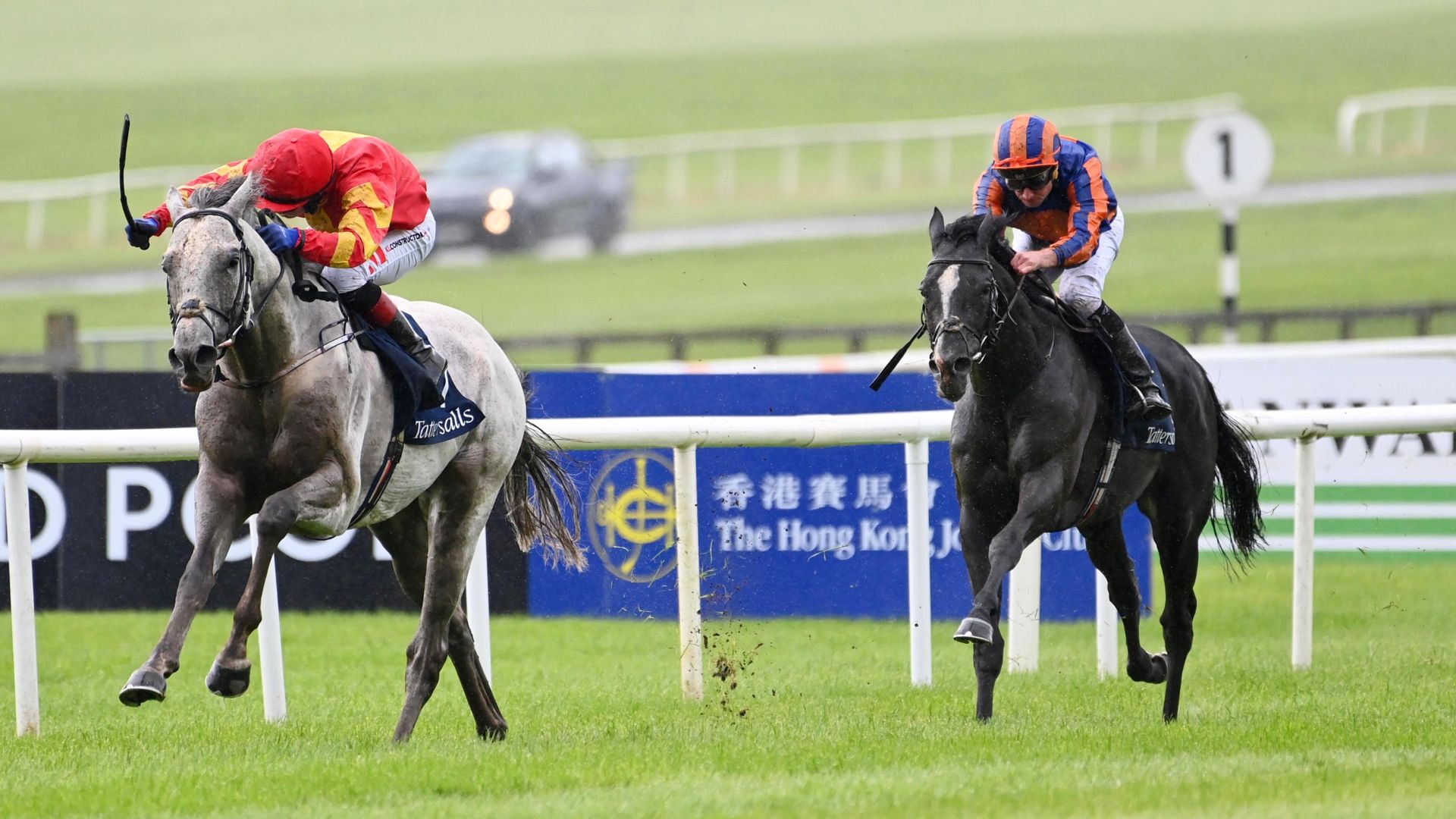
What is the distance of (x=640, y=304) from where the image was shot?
2903 cm

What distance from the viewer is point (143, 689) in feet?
15.3

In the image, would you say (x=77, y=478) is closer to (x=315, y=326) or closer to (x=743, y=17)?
(x=315, y=326)

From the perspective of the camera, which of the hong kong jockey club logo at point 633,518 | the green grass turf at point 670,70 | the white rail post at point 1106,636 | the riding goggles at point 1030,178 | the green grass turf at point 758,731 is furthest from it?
the green grass turf at point 670,70

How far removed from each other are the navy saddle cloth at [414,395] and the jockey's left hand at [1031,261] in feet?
6.12

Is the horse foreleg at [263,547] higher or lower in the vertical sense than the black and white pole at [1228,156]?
lower

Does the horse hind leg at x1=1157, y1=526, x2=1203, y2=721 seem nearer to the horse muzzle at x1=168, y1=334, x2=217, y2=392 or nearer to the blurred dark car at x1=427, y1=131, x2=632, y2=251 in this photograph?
the horse muzzle at x1=168, y1=334, x2=217, y2=392

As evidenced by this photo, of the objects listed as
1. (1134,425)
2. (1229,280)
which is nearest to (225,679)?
(1134,425)

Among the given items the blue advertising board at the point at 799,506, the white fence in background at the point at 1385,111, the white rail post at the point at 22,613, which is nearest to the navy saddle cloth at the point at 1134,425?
the blue advertising board at the point at 799,506

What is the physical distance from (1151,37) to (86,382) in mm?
31589

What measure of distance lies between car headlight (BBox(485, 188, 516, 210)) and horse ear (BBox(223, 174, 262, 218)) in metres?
21.0

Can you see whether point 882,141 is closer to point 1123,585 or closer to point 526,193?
point 526,193

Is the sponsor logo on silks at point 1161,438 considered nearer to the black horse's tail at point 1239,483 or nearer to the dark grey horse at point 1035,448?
the dark grey horse at point 1035,448

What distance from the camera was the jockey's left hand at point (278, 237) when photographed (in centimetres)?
537

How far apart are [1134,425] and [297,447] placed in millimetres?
2841
